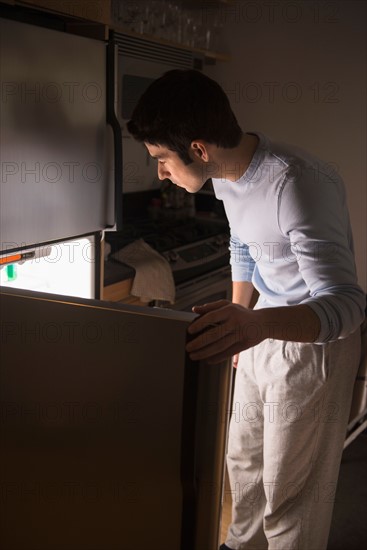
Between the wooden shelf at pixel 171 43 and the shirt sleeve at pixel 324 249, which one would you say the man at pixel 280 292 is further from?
the wooden shelf at pixel 171 43

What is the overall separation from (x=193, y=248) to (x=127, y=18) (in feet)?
3.63

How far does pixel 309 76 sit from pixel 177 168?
80.3 inches

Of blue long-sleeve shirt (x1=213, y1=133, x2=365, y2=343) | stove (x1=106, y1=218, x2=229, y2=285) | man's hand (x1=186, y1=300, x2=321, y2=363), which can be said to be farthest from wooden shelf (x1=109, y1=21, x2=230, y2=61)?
man's hand (x1=186, y1=300, x2=321, y2=363)

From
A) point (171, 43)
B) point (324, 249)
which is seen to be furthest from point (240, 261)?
point (171, 43)

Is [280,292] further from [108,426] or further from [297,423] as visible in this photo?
[108,426]

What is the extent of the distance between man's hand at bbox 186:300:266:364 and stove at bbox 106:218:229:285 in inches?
70.8

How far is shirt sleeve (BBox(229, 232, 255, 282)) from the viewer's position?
1.77m

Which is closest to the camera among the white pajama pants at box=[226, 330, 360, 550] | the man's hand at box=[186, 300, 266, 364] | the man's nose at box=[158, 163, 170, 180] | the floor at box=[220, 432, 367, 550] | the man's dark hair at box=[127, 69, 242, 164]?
the man's hand at box=[186, 300, 266, 364]

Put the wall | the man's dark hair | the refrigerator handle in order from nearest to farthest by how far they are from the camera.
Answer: the man's dark hair
the refrigerator handle
the wall

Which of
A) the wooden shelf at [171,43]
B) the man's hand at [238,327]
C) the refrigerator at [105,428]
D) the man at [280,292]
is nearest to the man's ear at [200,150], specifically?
the man at [280,292]

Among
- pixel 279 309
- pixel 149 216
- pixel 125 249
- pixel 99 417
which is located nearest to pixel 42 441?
pixel 99 417

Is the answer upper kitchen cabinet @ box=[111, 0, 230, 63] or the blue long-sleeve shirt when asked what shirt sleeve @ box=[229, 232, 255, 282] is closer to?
the blue long-sleeve shirt

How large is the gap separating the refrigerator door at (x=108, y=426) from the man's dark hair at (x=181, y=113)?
66 centimetres

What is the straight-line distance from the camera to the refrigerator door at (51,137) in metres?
1.40
